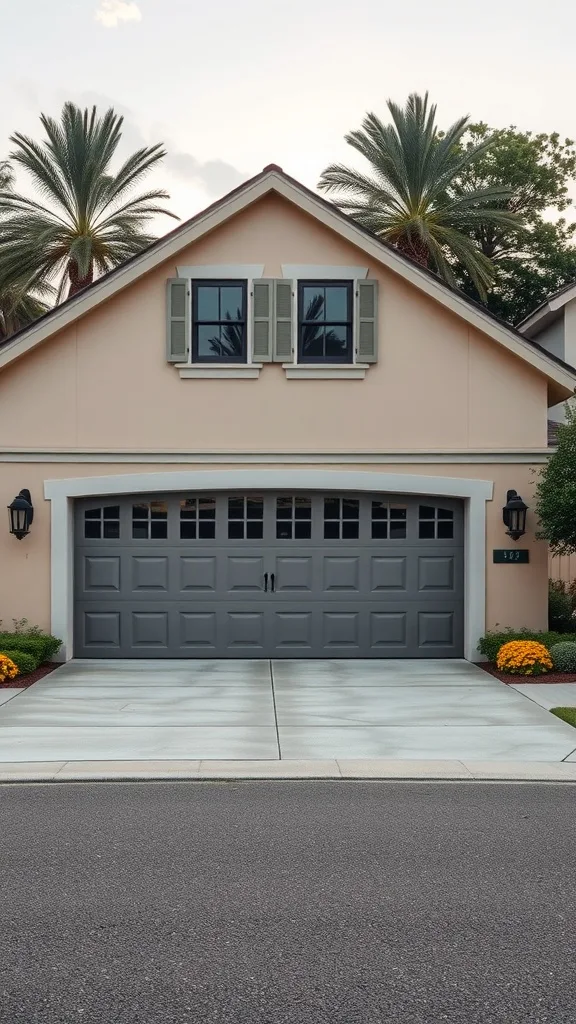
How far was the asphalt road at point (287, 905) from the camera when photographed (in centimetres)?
443

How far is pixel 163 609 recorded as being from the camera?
52.0ft

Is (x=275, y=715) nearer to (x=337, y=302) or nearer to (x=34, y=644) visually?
(x=34, y=644)

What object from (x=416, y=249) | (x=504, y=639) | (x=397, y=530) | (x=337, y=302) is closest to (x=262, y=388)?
(x=337, y=302)

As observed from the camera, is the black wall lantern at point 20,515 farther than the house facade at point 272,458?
No

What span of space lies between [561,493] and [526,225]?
88.9 ft

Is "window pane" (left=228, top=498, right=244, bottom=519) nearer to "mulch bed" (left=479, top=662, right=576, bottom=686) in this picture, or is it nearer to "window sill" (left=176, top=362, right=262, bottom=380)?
"window sill" (left=176, top=362, right=262, bottom=380)

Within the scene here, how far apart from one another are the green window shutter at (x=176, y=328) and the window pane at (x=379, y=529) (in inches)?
157

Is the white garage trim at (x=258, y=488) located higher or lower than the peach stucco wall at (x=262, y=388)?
lower

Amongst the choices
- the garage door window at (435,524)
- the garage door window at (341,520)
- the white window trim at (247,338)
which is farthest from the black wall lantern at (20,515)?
the garage door window at (435,524)

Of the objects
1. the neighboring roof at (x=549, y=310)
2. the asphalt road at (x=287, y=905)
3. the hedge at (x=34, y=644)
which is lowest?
the asphalt road at (x=287, y=905)

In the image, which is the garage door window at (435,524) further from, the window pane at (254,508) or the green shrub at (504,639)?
the window pane at (254,508)

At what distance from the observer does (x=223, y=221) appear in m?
15.3

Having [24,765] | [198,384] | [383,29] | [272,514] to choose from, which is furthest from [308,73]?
[24,765]

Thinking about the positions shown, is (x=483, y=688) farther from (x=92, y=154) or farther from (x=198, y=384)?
(x=92, y=154)
